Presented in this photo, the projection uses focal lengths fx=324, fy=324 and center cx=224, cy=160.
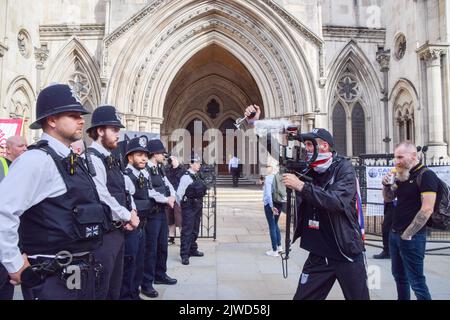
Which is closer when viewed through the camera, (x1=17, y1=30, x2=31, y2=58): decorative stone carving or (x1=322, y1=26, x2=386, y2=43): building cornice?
(x1=17, y1=30, x2=31, y2=58): decorative stone carving

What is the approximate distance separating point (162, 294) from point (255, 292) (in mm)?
1333

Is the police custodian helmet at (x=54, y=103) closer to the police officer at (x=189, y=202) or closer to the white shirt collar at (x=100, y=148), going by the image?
the white shirt collar at (x=100, y=148)

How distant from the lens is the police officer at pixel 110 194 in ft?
9.70

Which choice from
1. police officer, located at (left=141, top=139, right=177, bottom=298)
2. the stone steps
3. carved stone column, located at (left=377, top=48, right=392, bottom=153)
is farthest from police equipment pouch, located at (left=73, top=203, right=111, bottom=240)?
carved stone column, located at (left=377, top=48, right=392, bottom=153)

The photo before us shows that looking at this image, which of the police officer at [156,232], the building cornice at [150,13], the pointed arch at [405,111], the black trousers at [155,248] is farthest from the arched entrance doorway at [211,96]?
the black trousers at [155,248]

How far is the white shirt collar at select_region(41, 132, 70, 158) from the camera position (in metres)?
2.33

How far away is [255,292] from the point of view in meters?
4.64

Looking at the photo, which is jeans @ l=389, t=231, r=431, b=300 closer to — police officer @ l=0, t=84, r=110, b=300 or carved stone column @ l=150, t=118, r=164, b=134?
police officer @ l=0, t=84, r=110, b=300

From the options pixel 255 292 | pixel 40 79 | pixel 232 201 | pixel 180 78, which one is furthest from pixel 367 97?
pixel 40 79

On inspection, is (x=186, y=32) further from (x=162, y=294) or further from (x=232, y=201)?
(x=162, y=294)

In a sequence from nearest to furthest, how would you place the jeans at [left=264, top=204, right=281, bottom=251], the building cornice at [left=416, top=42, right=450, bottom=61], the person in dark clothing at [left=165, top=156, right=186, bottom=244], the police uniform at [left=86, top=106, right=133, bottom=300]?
1. the police uniform at [left=86, top=106, right=133, bottom=300]
2. the jeans at [left=264, top=204, right=281, bottom=251]
3. the person in dark clothing at [left=165, top=156, right=186, bottom=244]
4. the building cornice at [left=416, top=42, right=450, bottom=61]

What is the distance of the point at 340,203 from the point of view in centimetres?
277

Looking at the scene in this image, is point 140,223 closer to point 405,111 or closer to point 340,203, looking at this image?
point 340,203

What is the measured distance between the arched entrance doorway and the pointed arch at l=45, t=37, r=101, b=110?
16.1 ft
